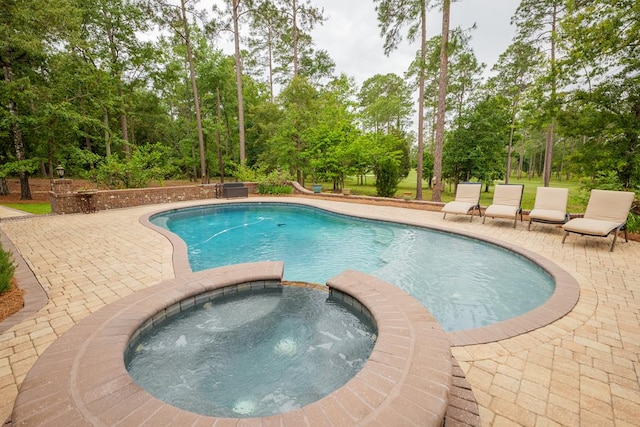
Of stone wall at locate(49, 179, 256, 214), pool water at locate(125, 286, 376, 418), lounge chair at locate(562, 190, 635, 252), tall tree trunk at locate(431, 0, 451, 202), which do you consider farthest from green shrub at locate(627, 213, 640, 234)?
stone wall at locate(49, 179, 256, 214)

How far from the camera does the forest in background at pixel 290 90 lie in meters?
8.54

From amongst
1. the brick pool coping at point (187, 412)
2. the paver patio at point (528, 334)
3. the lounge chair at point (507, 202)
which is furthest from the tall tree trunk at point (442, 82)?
the brick pool coping at point (187, 412)

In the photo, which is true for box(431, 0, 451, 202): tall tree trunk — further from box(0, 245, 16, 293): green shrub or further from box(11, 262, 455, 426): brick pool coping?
box(0, 245, 16, 293): green shrub

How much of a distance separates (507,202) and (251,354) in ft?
28.9

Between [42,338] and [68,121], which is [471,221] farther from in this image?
[68,121]

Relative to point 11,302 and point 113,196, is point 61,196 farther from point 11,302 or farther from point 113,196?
point 11,302

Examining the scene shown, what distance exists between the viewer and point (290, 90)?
17.6 m

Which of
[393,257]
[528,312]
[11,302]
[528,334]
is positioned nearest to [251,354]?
[528,334]

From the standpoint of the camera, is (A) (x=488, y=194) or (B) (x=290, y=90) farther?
(A) (x=488, y=194)

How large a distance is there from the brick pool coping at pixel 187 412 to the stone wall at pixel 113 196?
993 cm

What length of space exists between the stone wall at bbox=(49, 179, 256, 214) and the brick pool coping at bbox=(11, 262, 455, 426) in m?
9.93

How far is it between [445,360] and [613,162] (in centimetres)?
1082

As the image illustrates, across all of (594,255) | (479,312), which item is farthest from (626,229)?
(479,312)

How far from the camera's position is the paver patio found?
205cm
